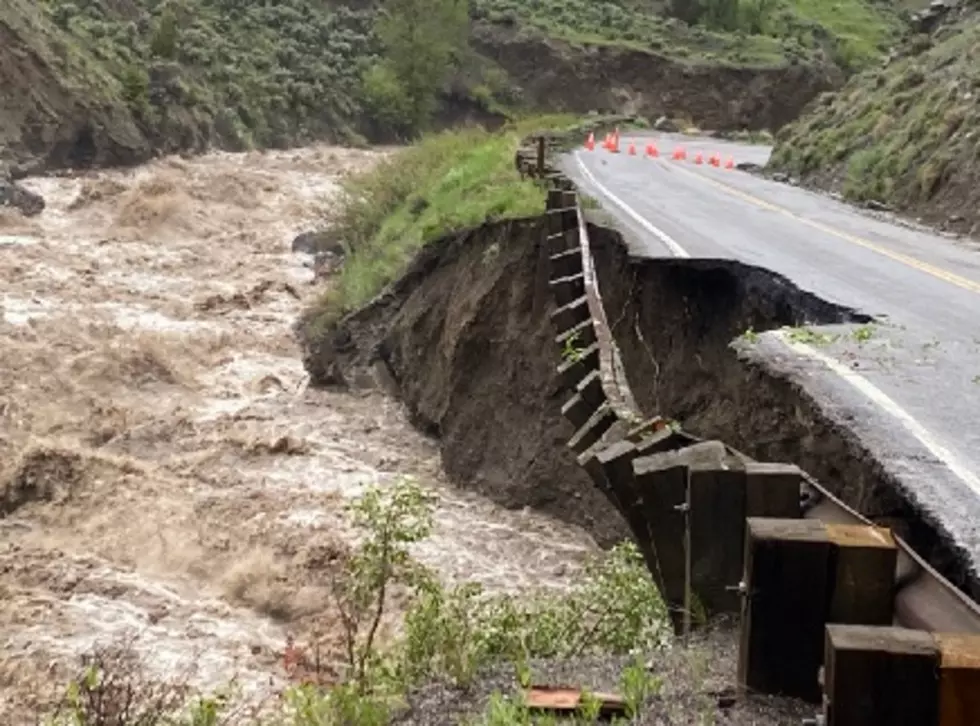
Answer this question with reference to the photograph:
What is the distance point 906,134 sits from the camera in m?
21.3

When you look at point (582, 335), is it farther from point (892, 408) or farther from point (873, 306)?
point (892, 408)

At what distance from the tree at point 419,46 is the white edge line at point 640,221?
37.0 metres

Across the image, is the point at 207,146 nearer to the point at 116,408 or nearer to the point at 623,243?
the point at 116,408

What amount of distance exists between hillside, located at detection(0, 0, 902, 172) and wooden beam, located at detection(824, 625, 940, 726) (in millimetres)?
38170

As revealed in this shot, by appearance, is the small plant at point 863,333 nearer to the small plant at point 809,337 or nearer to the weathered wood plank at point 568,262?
the small plant at point 809,337

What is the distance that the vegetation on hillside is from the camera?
20.1ft

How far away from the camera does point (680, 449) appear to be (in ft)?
18.3

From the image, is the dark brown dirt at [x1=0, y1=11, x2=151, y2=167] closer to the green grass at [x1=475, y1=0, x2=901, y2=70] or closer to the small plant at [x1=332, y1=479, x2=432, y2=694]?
the green grass at [x1=475, y1=0, x2=901, y2=70]

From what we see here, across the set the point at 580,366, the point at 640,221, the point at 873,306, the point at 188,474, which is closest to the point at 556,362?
the point at 640,221

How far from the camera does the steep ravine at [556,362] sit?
7988 millimetres

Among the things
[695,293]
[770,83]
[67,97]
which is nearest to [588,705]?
[695,293]

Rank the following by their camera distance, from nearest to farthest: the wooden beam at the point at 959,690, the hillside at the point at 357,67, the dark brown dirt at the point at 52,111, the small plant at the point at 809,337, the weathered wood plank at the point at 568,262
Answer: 1. the wooden beam at the point at 959,690
2. the small plant at the point at 809,337
3. the weathered wood plank at the point at 568,262
4. the dark brown dirt at the point at 52,111
5. the hillside at the point at 357,67

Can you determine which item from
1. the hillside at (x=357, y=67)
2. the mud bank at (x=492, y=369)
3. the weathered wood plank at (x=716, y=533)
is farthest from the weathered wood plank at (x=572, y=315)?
the hillside at (x=357, y=67)

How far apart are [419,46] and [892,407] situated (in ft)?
180
